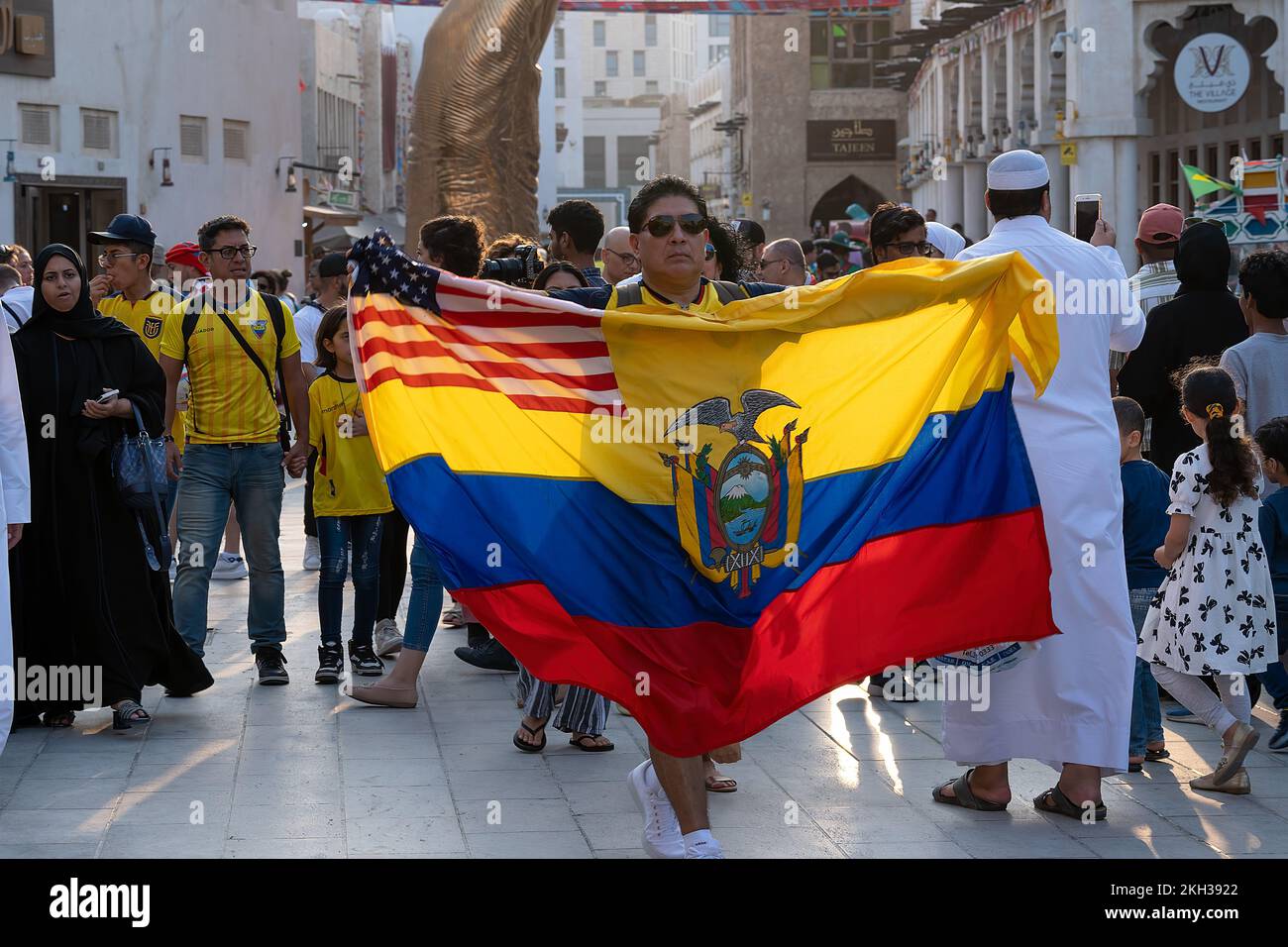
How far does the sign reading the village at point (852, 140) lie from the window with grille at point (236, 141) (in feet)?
120

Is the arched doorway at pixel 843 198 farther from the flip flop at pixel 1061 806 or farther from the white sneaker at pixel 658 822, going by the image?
the white sneaker at pixel 658 822

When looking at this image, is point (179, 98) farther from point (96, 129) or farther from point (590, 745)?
point (590, 745)

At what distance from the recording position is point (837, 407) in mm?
5609

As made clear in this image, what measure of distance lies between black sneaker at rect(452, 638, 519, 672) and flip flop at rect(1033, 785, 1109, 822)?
317 cm

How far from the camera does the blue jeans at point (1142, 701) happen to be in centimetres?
684

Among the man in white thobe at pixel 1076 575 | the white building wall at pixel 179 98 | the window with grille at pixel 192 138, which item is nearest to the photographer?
the man in white thobe at pixel 1076 575

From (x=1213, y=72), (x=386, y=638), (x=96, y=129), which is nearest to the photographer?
(x=386, y=638)

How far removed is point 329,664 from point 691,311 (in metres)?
3.57

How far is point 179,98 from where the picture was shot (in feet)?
96.6

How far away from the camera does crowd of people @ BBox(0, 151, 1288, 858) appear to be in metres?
5.98

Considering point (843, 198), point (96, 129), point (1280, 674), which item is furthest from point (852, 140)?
point (1280, 674)

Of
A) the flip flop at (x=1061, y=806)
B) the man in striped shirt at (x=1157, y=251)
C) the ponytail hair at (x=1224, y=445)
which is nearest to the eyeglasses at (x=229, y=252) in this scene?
the man in striped shirt at (x=1157, y=251)
